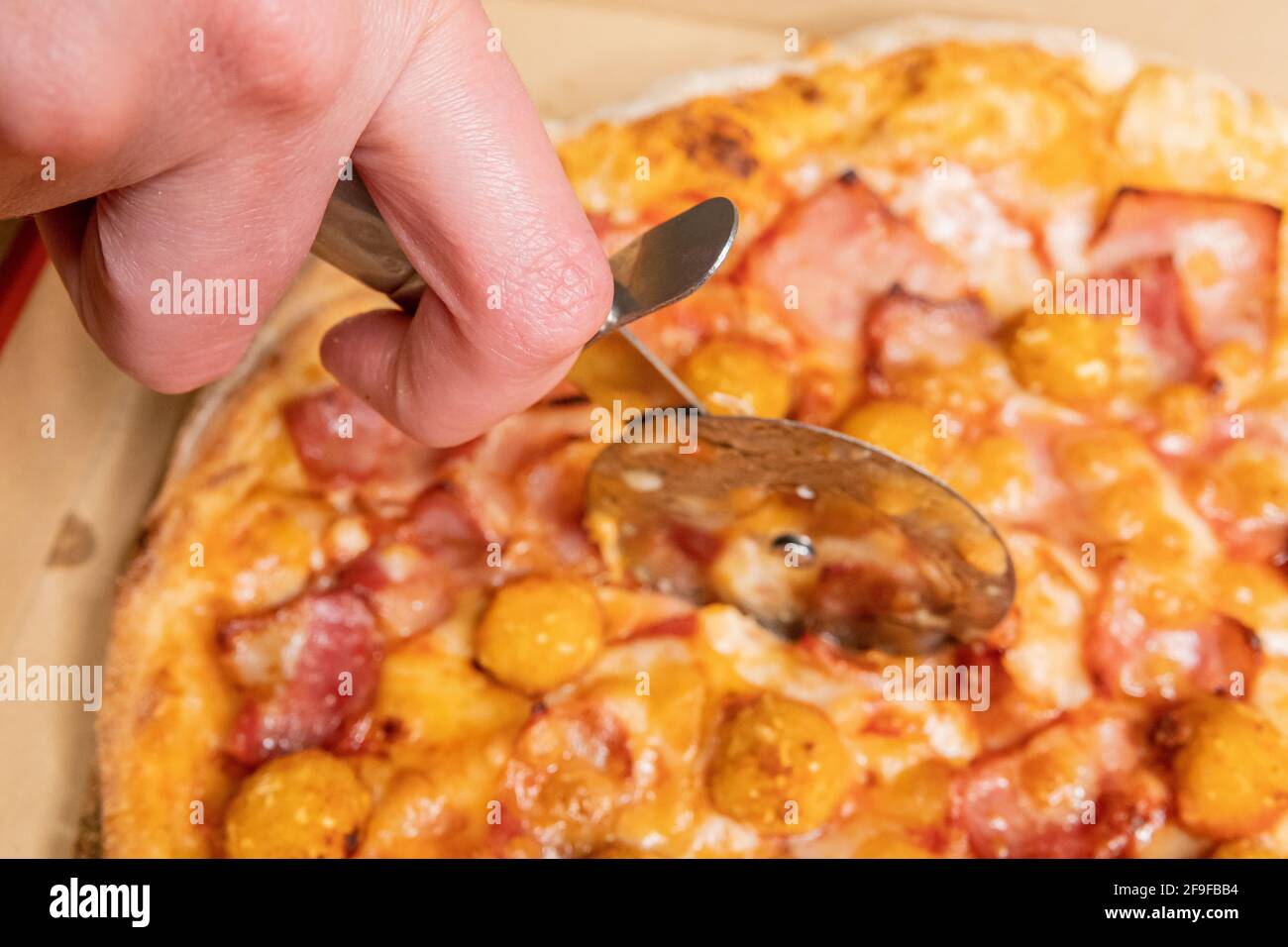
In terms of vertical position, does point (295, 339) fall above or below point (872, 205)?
below

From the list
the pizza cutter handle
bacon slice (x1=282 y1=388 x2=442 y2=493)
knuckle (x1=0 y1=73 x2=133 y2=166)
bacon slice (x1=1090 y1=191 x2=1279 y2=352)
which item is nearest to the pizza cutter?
the pizza cutter handle

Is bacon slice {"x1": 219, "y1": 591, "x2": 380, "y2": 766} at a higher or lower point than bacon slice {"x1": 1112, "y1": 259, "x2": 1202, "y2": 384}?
lower

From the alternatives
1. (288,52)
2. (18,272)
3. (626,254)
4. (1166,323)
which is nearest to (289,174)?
(288,52)

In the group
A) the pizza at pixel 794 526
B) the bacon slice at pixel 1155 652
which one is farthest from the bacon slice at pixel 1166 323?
the bacon slice at pixel 1155 652

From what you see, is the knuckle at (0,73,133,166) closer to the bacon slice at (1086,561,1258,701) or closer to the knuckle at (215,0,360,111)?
the knuckle at (215,0,360,111)
